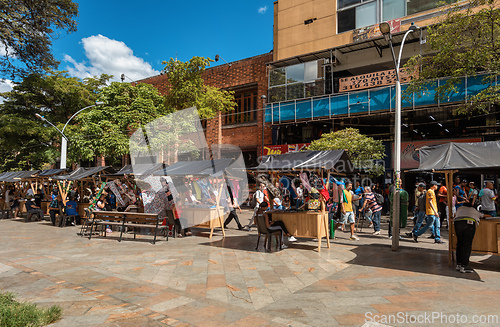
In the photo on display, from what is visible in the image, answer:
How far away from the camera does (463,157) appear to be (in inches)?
280

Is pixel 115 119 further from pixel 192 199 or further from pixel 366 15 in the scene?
pixel 366 15

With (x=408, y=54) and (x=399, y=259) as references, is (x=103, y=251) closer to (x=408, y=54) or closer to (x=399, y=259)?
(x=399, y=259)

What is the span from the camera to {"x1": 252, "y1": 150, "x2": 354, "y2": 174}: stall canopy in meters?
9.47

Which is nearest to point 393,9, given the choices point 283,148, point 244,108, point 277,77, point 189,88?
point 277,77

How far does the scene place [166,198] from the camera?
37.3ft

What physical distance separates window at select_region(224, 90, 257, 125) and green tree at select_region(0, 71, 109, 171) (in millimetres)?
13421

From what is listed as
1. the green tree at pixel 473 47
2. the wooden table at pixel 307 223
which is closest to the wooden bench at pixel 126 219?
the wooden table at pixel 307 223

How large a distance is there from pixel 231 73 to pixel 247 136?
19.4 ft

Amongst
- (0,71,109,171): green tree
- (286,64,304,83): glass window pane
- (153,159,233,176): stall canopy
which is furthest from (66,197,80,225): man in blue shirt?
(0,71,109,171): green tree

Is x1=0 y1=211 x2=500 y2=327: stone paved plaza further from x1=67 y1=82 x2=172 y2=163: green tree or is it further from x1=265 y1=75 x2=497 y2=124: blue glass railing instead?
x1=67 y1=82 x2=172 y2=163: green tree

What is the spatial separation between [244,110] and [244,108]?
0.18m

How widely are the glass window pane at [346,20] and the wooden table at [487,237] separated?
18.2 metres

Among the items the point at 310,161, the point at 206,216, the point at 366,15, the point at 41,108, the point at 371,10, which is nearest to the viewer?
the point at 310,161

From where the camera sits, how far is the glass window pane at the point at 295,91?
2283cm
